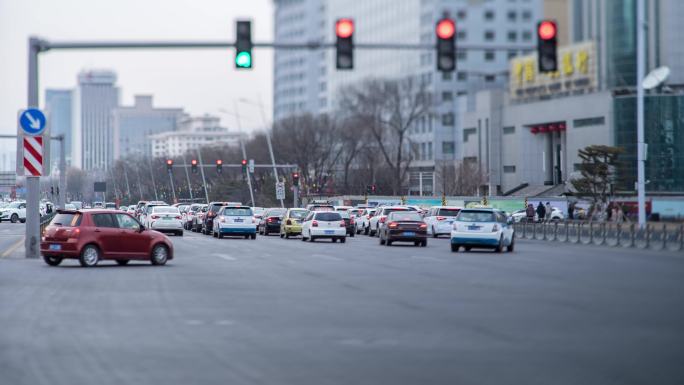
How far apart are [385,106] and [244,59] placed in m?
95.6

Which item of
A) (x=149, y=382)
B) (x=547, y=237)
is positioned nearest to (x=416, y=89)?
(x=547, y=237)

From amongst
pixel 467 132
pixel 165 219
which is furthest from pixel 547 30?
pixel 467 132

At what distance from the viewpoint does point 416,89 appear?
137875mm

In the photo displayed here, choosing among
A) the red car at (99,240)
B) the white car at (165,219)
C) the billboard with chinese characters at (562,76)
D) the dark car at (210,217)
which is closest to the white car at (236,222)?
the white car at (165,219)

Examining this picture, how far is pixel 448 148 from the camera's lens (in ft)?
506

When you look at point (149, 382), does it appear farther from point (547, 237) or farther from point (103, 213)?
point (547, 237)

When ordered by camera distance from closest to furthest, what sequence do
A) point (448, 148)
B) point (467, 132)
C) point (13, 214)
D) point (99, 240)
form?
point (99, 240), point (13, 214), point (467, 132), point (448, 148)

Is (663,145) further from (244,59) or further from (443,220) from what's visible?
(244,59)

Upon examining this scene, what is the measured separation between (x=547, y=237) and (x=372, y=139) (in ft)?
210

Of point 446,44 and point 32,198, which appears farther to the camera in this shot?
point 32,198

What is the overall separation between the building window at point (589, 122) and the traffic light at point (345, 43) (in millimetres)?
90569

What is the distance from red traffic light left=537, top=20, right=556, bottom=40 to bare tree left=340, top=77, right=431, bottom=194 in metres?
87.0

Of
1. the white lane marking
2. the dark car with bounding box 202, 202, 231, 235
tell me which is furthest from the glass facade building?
the white lane marking

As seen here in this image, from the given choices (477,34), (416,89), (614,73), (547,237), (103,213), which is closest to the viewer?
(103,213)
